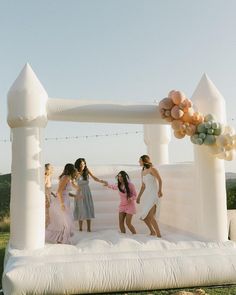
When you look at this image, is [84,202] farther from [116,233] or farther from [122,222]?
[116,233]

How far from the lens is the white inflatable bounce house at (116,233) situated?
3.75 metres

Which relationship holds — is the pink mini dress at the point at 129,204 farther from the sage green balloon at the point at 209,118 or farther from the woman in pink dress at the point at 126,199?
the sage green balloon at the point at 209,118

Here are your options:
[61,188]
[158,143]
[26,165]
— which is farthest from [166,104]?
[158,143]

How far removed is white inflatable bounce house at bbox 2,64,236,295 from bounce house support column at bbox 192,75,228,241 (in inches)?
0.5

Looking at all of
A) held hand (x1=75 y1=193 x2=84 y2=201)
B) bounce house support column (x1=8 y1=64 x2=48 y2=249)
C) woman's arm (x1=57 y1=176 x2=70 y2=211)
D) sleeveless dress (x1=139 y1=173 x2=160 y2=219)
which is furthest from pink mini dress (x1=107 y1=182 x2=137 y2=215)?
bounce house support column (x1=8 y1=64 x2=48 y2=249)

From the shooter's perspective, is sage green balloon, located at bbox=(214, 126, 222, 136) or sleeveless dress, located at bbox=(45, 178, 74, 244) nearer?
sage green balloon, located at bbox=(214, 126, 222, 136)

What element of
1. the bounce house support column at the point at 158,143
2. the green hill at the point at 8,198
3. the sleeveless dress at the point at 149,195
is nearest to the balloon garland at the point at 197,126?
the sleeveless dress at the point at 149,195

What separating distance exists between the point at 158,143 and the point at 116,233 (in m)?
3.26

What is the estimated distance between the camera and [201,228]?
4844mm

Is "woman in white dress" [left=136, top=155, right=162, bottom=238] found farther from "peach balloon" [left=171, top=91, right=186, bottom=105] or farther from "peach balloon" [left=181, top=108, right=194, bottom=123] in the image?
"peach balloon" [left=171, top=91, right=186, bottom=105]

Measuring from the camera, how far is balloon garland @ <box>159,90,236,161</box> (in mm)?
4672

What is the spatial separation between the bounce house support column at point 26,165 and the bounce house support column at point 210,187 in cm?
211

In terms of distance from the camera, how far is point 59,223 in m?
4.93

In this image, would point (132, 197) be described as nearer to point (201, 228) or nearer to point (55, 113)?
point (201, 228)
